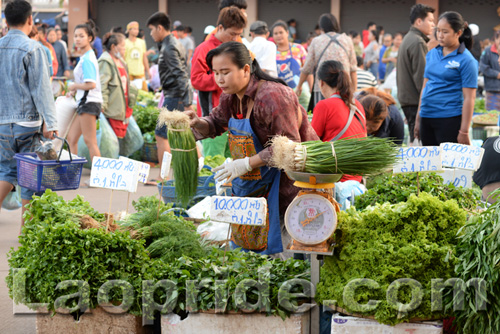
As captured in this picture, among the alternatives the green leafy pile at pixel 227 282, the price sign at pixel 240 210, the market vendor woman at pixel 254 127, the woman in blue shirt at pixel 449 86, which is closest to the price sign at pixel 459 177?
the woman in blue shirt at pixel 449 86

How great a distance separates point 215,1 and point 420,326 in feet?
74.8

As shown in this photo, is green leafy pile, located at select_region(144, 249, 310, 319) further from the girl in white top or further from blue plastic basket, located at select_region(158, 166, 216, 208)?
the girl in white top

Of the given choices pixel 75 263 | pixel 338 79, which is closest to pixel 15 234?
pixel 75 263

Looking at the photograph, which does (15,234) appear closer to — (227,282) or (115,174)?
(115,174)

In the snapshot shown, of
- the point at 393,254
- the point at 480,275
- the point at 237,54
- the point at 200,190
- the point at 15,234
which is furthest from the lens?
the point at 15,234

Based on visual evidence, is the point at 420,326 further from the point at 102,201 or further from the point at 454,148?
the point at 102,201

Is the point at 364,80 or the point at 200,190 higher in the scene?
the point at 364,80

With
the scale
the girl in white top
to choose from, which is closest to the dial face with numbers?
the scale

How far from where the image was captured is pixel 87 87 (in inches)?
279

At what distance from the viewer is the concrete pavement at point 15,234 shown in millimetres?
3744

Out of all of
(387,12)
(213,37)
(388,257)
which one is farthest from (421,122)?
(387,12)

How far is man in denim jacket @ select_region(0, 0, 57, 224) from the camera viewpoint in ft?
16.5

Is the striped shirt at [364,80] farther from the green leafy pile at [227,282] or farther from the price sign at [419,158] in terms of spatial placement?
the green leafy pile at [227,282]

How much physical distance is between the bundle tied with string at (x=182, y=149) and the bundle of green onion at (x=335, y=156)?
90cm
